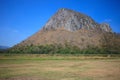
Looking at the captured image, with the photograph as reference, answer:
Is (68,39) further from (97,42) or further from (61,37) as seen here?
(97,42)

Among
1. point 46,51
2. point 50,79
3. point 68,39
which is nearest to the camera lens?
point 50,79

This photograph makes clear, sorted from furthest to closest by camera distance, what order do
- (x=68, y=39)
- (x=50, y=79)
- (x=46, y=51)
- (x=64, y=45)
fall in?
(x=68, y=39), (x=64, y=45), (x=46, y=51), (x=50, y=79)

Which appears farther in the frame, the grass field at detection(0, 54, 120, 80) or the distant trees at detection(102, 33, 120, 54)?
the distant trees at detection(102, 33, 120, 54)

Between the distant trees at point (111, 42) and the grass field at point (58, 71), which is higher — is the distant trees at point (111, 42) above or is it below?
above

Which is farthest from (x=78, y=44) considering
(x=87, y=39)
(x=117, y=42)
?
(x=117, y=42)

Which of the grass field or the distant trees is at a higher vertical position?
the distant trees

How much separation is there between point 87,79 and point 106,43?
158 metres

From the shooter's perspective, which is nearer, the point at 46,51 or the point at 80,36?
the point at 46,51

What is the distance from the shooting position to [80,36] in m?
195

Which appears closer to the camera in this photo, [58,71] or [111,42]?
[58,71]

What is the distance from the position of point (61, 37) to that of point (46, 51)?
55300mm

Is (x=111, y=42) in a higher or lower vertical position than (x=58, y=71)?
higher

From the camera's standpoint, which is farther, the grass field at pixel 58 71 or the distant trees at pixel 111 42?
the distant trees at pixel 111 42

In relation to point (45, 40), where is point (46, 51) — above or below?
below
